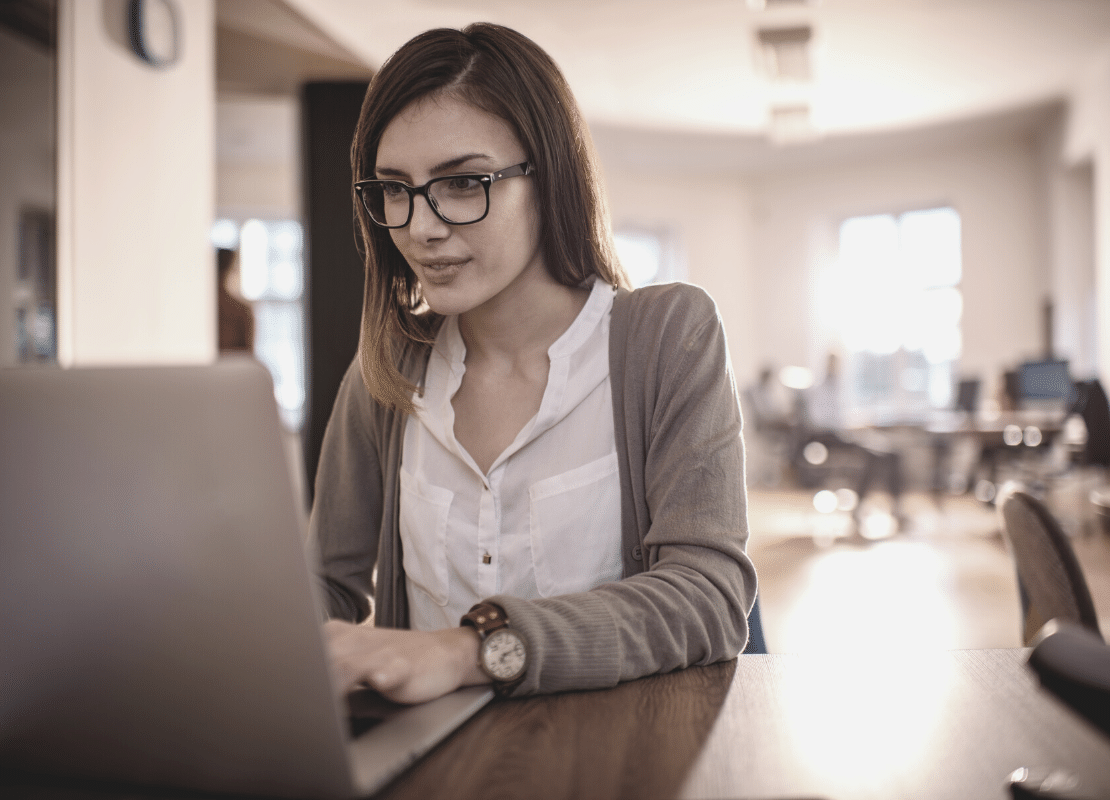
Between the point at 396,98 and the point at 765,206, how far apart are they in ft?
33.6

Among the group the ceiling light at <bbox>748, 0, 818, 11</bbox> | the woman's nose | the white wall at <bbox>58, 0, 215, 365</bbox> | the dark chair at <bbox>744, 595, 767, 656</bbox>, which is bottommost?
the dark chair at <bbox>744, 595, 767, 656</bbox>

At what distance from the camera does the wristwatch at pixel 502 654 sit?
710 mm

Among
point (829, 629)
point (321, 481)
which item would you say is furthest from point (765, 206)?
point (321, 481)

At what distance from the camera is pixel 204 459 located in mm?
494

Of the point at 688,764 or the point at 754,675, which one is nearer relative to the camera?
the point at 688,764

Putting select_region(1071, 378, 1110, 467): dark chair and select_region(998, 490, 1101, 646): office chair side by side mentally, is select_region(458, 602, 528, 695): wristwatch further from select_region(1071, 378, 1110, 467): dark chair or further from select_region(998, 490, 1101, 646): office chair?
select_region(1071, 378, 1110, 467): dark chair

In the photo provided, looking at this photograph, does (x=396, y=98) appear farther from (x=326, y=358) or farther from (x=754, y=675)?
(x=326, y=358)

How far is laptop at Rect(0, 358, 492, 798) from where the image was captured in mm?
487

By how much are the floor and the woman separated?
2547 millimetres

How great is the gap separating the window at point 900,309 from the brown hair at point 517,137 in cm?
931

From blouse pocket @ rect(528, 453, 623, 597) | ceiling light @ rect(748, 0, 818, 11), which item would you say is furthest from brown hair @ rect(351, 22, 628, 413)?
ceiling light @ rect(748, 0, 818, 11)

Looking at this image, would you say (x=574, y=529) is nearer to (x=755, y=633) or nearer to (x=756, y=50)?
(x=755, y=633)

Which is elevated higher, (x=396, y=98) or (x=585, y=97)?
(x=585, y=97)

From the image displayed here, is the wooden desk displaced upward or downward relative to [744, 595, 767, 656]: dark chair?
upward
